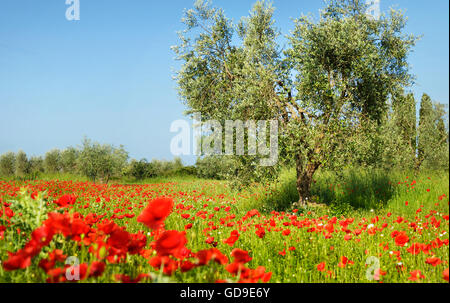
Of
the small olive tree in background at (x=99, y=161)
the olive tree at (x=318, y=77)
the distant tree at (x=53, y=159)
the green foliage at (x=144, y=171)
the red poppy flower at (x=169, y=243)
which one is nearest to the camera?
the red poppy flower at (x=169, y=243)

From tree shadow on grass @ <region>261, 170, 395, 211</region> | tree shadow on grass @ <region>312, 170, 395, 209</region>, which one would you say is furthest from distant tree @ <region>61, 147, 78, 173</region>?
tree shadow on grass @ <region>312, 170, 395, 209</region>

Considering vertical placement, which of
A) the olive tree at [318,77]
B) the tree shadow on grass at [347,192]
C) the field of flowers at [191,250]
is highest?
the olive tree at [318,77]

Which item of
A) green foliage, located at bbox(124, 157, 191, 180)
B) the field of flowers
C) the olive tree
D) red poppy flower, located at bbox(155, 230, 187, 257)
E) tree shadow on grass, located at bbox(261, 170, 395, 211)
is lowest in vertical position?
green foliage, located at bbox(124, 157, 191, 180)

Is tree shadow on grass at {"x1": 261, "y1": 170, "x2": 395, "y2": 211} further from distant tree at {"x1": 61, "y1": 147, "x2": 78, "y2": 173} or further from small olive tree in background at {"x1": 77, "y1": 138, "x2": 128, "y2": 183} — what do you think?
distant tree at {"x1": 61, "y1": 147, "x2": 78, "y2": 173}

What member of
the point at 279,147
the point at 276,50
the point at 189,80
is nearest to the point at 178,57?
the point at 189,80

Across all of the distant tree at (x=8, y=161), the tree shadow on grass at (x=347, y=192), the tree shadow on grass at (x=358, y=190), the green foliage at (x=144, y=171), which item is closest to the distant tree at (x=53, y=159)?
the distant tree at (x=8, y=161)

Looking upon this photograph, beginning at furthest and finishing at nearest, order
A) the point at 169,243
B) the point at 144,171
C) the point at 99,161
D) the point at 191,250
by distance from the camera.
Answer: the point at 144,171
the point at 99,161
the point at 191,250
the point at 169,243

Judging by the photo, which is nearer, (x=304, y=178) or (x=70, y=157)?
(x=304, y=178)

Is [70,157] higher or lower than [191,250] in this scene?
lower

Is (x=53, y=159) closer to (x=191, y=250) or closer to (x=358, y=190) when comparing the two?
(x=358, y=190)

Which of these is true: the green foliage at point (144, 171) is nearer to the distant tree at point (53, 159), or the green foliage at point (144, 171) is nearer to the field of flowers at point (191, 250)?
the distant tree at point (53, 159)

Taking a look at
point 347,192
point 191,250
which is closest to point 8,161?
point 347,192

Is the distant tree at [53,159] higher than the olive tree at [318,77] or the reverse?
the reverse

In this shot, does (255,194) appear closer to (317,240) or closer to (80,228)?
(317,240)
